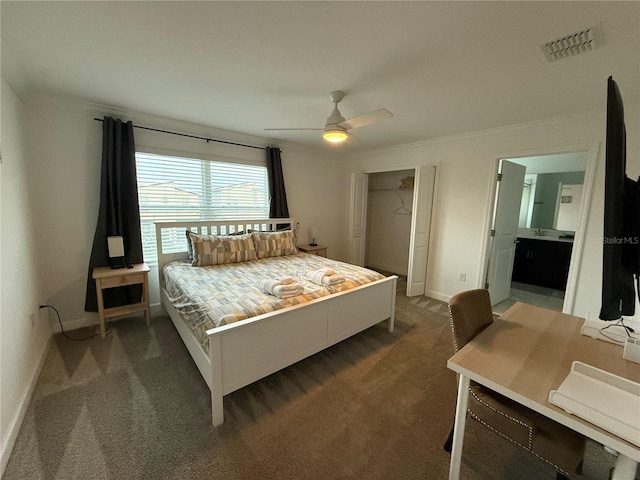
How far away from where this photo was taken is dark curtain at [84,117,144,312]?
8.80 feet

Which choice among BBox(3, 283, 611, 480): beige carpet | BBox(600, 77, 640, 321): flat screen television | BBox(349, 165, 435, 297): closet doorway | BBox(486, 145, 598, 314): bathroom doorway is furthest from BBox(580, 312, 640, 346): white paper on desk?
BBox(349, 165, 435, 297): closet doorway

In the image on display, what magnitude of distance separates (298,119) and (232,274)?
190cm

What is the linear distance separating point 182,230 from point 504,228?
4.32 meters

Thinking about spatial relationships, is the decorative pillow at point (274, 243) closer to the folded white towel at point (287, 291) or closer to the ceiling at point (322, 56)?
the folded white towel at point (287, 291)

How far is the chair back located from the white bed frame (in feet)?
3.44

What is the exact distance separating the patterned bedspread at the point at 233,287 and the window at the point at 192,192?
646mm

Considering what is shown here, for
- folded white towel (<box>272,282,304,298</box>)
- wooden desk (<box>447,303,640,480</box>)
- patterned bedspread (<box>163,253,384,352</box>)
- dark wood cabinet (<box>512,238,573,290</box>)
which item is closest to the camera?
wooden desk (<box>447,303,640,480</box>)

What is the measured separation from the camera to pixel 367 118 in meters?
2.17

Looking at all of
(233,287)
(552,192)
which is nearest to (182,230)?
(233,287)

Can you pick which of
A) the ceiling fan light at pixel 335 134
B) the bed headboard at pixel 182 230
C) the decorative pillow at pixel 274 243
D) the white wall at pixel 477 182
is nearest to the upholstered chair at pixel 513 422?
the ceiling fan light at pixel 335 134

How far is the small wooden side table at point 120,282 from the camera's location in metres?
2.51

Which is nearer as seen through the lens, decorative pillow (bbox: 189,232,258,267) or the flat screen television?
the flat screen television

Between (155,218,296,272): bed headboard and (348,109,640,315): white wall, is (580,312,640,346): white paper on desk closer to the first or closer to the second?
(348,109,640,315): white wall

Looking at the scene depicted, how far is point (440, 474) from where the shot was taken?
1.35 meters
